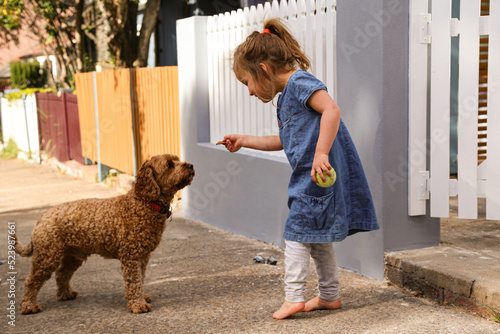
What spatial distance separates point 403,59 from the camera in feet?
13.6

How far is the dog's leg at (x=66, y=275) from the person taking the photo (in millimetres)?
4223

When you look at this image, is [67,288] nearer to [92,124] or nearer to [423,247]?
[423,247]

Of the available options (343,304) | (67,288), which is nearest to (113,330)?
(67,288)

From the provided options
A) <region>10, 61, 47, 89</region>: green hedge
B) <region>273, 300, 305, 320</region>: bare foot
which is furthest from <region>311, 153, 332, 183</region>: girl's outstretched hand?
<region>10, 61, 47, 89</region>: green hedge

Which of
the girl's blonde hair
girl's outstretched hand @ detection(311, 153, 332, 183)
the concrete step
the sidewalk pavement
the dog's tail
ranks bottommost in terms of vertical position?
the sidewalk pavement

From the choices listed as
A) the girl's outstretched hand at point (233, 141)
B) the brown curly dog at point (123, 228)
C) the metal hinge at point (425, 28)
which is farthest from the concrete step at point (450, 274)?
the brown curly dog at point (123, 228)

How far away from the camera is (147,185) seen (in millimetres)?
3898

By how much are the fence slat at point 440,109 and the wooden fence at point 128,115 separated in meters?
4.15

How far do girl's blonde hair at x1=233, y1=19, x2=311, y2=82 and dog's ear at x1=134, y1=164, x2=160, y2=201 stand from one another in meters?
0.94

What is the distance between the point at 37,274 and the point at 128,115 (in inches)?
221

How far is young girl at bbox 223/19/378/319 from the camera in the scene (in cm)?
340

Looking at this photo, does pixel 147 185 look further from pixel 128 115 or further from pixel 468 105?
pixel 128 115

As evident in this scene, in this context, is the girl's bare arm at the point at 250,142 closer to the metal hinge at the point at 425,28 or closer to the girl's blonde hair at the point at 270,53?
the girl's blonde hair at the point at 270,53

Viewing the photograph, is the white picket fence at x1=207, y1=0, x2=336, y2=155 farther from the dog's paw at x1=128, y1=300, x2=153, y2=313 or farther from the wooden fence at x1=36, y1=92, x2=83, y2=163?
the wooden fence at x1=36, y1=92, x2=83, y2=163
